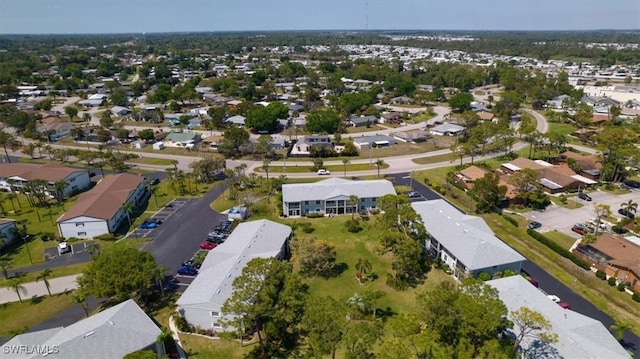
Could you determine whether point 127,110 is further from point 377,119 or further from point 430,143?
point 430,143

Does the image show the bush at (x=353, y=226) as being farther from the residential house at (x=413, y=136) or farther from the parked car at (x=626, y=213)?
the residential house at (x=413, y=136)

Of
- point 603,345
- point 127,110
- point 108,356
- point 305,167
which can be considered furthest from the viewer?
point 127,110

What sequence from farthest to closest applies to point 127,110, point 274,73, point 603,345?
point 274,73 < point 127,110 < point 603,345

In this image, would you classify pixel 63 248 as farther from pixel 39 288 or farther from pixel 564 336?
pixel 564 336

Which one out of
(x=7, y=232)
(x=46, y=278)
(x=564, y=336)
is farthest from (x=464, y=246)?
(x=7, y=232)

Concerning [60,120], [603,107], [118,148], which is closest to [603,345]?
[118,148]
